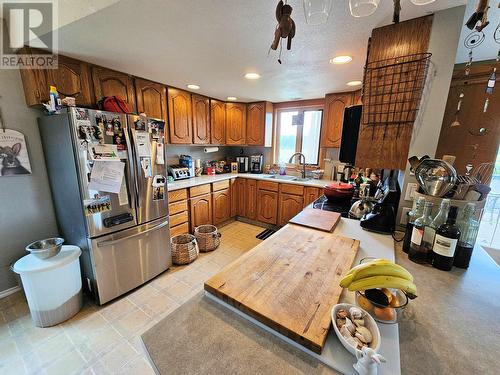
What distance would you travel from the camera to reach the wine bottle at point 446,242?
0.87 meters

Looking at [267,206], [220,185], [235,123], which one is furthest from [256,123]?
[267,206]

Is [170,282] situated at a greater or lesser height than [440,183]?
lesser

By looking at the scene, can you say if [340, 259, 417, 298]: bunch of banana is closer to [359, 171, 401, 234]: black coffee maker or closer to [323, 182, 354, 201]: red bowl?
[359, 171, 401, 234]: black coffee maker

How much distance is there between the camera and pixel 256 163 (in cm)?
384

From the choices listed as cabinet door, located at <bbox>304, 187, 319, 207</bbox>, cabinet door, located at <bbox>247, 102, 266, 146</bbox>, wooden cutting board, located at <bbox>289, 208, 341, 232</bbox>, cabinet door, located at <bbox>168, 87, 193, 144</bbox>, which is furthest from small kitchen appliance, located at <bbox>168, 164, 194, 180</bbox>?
wooden cutting board, located at <bbox>289, 208, 341, 232</bbox>

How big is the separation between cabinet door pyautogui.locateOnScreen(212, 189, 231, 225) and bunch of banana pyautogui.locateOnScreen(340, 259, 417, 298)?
8.52 feet

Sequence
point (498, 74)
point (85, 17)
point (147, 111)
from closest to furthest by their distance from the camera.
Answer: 1. point (85, 17)
2. point (498, 74)
3. point (147, 111)

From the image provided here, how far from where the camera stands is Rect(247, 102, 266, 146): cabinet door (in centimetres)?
349

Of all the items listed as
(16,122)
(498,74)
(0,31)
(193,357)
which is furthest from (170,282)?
(498,74)

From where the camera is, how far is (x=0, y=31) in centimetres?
146

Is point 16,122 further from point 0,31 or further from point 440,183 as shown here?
point 440,183

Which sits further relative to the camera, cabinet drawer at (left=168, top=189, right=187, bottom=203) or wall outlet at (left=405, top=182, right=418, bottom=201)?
cabinet drawer at (left=168, top=189, right=187, bottom=203)

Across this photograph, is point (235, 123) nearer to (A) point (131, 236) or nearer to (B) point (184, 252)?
(B) point (184, 252)

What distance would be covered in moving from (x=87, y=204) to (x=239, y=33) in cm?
167
